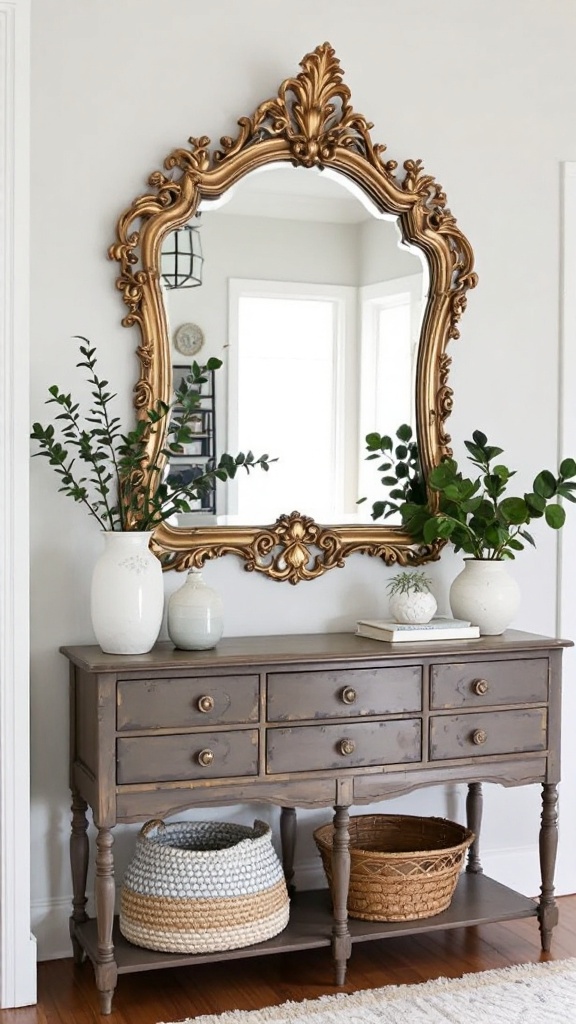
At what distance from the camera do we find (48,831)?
306 cm

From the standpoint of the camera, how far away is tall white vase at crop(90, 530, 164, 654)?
2.80 meters

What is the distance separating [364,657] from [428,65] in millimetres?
1734

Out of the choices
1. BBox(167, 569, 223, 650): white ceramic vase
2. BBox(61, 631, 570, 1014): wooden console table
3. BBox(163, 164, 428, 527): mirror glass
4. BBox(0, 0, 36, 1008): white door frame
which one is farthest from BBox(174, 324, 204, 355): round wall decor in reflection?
BBox(61, 631, 570, 1014): wooden console table

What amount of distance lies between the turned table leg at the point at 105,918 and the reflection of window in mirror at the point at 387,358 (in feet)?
4.04

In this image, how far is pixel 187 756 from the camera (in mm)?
2760

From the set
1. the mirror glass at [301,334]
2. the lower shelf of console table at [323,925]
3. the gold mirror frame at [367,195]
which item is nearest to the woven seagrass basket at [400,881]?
the lower shelf of console table at [323,925]

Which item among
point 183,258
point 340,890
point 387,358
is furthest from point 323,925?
point 183,258

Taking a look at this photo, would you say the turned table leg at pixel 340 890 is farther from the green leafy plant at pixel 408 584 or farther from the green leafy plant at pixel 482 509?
the green leafy plant at pixel 482 509

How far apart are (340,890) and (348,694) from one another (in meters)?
0.49

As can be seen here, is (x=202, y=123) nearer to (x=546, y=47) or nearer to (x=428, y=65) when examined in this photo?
(x=428, y=65)

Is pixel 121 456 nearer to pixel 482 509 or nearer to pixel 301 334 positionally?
pixel 301 334

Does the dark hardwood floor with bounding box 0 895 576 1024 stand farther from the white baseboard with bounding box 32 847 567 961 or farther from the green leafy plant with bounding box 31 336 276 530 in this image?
the green leafy plant with bounding box 31 336 276 530

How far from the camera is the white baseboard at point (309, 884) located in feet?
9.99

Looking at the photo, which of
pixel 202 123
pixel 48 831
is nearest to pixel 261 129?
pixel 202 123
